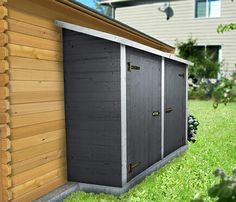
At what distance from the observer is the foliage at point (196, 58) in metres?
20.2

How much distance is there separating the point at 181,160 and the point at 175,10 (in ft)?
54.7

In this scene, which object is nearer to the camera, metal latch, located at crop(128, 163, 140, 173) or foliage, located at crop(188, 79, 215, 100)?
metal latch, located at crop(128, 163, 140, 173)

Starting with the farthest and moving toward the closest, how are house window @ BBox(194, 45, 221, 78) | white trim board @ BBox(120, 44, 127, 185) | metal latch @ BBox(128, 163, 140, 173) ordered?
house window @ BBox(194, 45, 221, 78) < metal latch @ BBox(128, 163, 140, 173) < white trim board @ BBox(120, 44, 127, 185)

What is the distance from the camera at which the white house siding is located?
20.4m

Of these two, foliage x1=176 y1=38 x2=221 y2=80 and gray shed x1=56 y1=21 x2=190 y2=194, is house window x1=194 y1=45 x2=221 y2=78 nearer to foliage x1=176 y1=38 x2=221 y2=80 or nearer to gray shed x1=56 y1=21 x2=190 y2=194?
foliage x1=176 y1=38 x2=221 y2=80

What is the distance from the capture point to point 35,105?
445 cm

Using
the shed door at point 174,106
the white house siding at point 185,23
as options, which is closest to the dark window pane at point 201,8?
the white house siding at point 185,23

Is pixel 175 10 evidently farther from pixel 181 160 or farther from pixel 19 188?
pixel 19 188

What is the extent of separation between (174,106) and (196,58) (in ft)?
46.5

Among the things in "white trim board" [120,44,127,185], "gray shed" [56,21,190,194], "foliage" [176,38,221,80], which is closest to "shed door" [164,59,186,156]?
"gray shed" [56,21,190,194]

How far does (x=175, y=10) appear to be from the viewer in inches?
864

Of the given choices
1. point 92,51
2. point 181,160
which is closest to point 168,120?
point 181,160

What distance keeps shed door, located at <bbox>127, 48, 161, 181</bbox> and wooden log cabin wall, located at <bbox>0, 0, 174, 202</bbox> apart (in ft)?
3.31

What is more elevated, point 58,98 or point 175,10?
point 175,10
